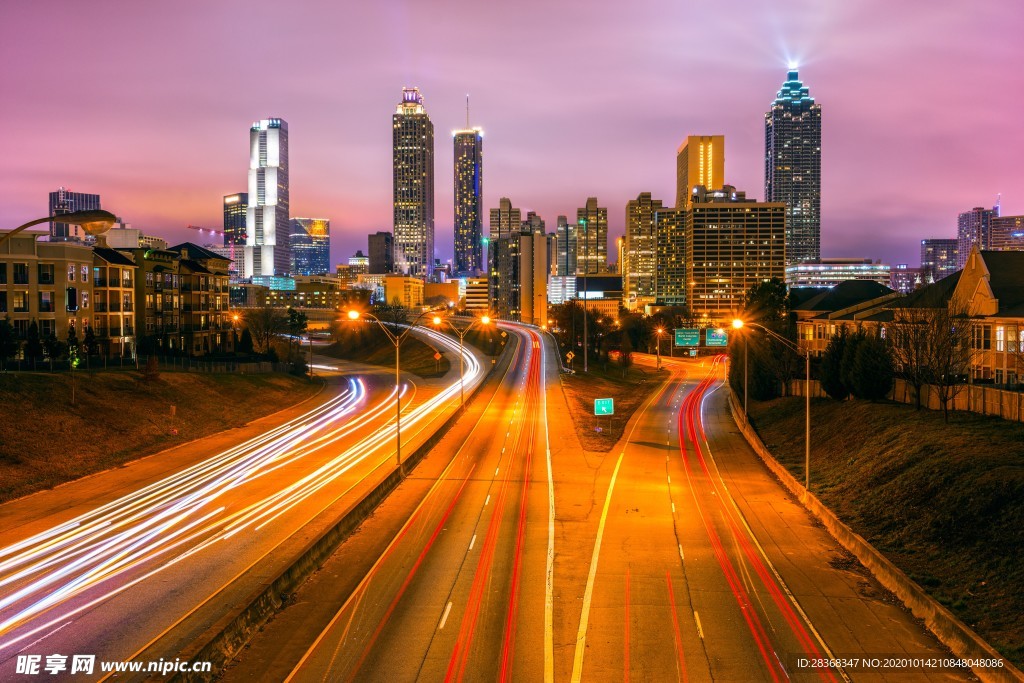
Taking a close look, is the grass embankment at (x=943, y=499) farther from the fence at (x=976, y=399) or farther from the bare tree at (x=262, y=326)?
the bare tree at (x=262, y=326)

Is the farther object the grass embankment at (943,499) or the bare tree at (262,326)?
the bare tree at (262,326)

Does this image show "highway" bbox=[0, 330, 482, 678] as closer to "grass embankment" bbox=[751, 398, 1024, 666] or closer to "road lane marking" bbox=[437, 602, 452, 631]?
"road lane marking" bbox=[437, 602, 452, 631]

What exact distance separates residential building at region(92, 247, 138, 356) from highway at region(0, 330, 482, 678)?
35.6 m

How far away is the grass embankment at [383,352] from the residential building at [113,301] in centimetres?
3437

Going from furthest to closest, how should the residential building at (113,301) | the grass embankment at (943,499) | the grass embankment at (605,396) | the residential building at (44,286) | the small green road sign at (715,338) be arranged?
1. the residential building at (113,301)
2. the residential building at (44,286)
3. the small green road sign at (715,338)
4. the grass embankment at (605,396)
5. the grass embankment at (943,499)

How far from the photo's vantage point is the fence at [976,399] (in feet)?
99.3

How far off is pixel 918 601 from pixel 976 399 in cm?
2020

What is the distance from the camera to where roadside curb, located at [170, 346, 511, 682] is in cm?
1420

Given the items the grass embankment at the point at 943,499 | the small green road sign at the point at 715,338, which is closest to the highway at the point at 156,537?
the grass embankment at the point at 943,499

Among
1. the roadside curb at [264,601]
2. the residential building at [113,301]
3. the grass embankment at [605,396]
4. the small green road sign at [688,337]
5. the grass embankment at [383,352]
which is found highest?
the residential building at [113,301]

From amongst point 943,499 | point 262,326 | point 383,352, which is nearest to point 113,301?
point 262,326

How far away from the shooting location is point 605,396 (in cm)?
7231

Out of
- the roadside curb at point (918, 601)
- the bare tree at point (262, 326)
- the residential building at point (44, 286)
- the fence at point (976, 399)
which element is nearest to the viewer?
the roadside curb at point (918, 601)

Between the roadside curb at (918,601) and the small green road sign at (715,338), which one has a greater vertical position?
the small green road sign at (715,338)
